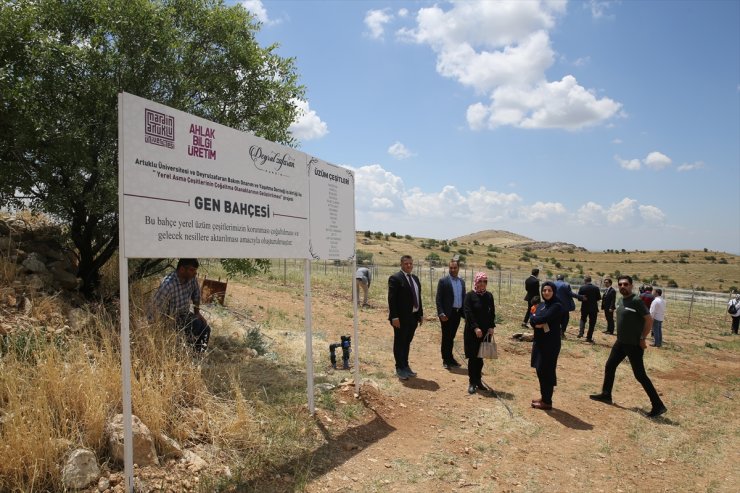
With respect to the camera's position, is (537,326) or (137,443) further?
(537,326)

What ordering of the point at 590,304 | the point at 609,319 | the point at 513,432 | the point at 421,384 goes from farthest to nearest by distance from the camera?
1. the point at 609,319
2. the point at 590,304
3. the point at 421,384
4. the point at 513,432

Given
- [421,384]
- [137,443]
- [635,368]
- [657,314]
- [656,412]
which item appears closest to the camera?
[137,443]

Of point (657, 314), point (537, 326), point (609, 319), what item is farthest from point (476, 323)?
point (609, 319)

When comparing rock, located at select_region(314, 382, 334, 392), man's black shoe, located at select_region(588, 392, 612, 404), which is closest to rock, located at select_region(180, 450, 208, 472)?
rock, located at select_region(314, 382, 334, 392)

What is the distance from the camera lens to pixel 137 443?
3738 millimetres

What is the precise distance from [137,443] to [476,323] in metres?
4.95

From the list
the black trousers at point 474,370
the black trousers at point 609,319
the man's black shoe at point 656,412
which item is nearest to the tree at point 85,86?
the black trousers at point 474,370

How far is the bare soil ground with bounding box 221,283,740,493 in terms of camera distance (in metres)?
4.55

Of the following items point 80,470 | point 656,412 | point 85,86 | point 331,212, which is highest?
point 85,86

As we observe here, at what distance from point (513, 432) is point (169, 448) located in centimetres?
395

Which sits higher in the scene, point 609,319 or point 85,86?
point 85,86

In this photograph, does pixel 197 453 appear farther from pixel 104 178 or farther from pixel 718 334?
pixel 718 334

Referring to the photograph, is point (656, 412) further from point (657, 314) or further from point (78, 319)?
point (78, 319)

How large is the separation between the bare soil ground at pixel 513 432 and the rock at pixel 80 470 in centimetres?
135
